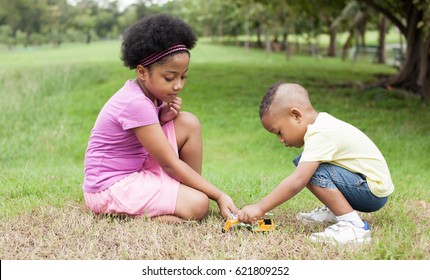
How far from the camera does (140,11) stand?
234ft

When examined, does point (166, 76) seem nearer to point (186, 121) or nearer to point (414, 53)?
point (186, 121)

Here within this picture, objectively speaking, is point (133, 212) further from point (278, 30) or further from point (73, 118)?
point (278, 30)

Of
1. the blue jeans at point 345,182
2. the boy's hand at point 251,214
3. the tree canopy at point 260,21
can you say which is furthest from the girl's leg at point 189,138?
the tree canopy at point 260,21

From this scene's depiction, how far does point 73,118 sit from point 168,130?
794cm

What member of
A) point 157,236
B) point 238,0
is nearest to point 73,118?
point 238,0

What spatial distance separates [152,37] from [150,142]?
676 millimetres

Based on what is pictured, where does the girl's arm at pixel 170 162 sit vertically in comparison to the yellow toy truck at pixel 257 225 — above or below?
above

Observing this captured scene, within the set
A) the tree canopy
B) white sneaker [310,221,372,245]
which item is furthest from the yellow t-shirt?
the tree canopy

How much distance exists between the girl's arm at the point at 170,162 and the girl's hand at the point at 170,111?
0.96ft

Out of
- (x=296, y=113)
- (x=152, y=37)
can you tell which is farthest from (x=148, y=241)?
(x=152, y=37)

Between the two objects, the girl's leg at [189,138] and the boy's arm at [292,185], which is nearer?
the boy's arm at [292,185]

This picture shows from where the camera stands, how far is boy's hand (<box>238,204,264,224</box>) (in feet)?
10.8

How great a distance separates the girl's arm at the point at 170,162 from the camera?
3535 mm

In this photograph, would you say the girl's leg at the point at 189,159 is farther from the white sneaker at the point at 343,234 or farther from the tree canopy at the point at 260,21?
the tree canopy at the point at 260,21
